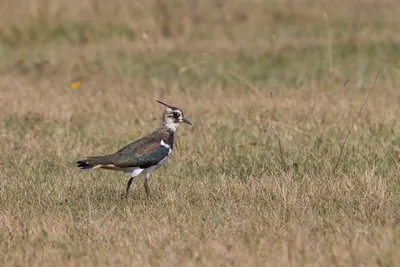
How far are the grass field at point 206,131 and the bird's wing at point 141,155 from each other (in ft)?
0.83

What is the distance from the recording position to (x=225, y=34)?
14438 mm

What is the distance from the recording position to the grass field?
530 cm

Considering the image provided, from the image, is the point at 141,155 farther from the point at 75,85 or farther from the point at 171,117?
the point at 75,85

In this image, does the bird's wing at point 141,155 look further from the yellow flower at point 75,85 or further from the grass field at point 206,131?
the yellow flower at point 75,85

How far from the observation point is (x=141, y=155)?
6.50 metres

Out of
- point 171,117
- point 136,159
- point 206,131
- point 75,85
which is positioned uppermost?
point 171,117

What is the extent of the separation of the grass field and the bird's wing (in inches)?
10.0

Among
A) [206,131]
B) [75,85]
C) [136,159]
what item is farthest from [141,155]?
[75,85]

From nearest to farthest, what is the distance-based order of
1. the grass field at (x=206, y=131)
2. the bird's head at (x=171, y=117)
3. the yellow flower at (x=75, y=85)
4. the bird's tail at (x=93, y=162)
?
the grass field at (x=206, y=131) < the bird's tail at (x=93, y=162) < the bird's head at (x=171, y=117) < the yellow flower at (x=75, y=85)

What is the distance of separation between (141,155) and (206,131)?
225 centimetres

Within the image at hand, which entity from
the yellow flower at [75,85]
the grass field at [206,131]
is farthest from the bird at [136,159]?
the yellow flower at [75,85]

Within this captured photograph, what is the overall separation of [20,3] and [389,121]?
8116mm

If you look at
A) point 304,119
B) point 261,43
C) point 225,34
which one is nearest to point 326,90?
point 304,119

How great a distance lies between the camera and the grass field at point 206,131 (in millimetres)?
5301
